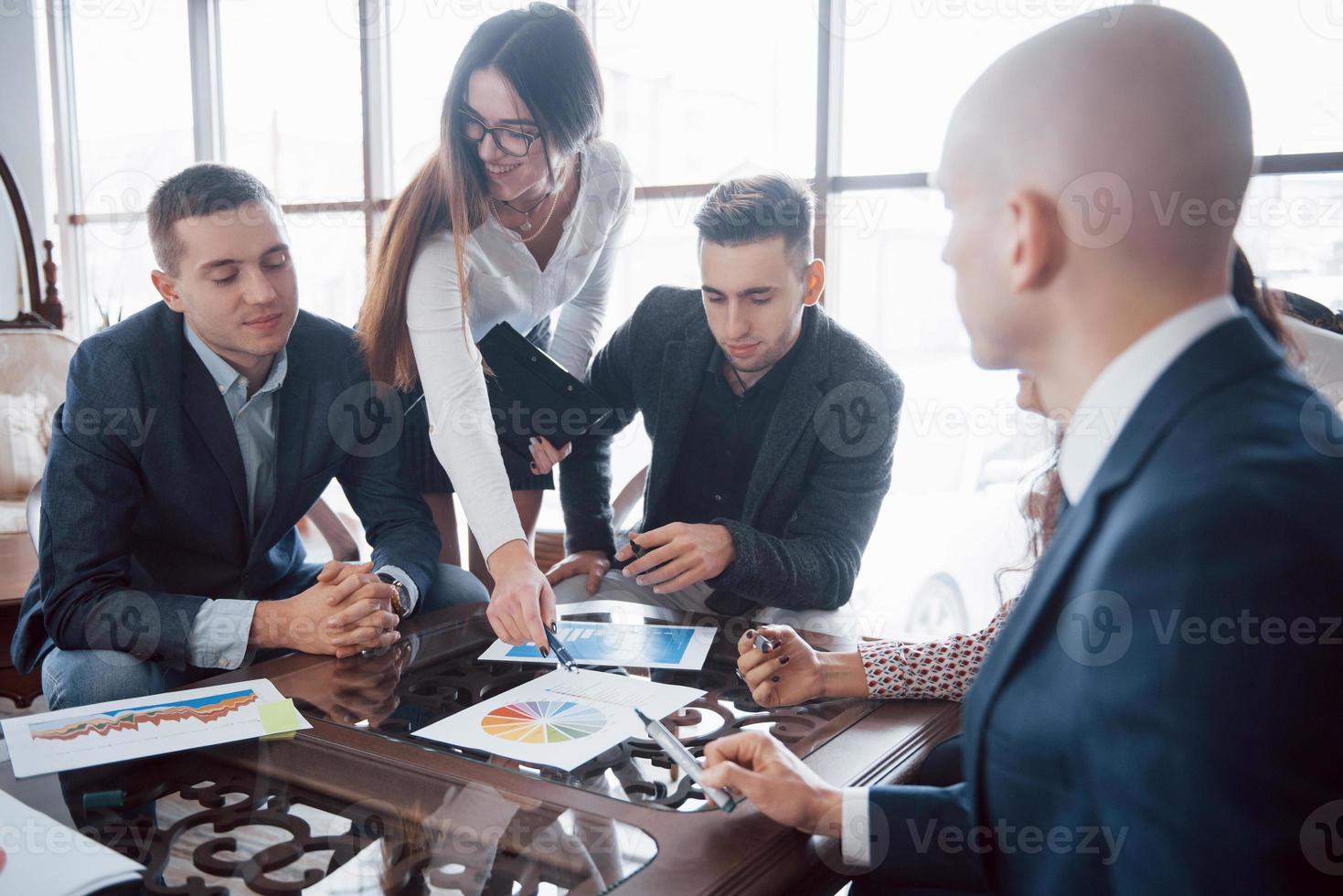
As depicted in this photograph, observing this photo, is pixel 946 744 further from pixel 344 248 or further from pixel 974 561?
pixel 344 248

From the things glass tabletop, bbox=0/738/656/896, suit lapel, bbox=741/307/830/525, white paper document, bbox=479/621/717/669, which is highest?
suit lapel, bbox=741/307/830/525

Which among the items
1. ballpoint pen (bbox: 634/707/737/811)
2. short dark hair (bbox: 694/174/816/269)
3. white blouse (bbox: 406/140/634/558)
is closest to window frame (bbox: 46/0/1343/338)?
short dark hair (bbox: 694/174/816/269)

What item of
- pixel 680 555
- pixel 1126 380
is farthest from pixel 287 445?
pixel 1126 380

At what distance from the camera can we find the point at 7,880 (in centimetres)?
78

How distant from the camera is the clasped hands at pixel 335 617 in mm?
1440

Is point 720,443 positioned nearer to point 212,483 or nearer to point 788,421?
point 788,421

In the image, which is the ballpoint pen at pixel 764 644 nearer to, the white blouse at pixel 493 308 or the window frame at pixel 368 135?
the white blouse at pixel 493 308

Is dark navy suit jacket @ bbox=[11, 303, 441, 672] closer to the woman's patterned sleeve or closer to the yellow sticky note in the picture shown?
the yellow sticky note

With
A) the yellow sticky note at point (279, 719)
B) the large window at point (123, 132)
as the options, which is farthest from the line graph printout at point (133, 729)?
the large window at point (123, 132)

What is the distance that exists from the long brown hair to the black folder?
194mm

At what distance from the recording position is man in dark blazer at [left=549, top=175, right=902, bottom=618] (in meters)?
1.86

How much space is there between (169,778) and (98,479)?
2.53 ft

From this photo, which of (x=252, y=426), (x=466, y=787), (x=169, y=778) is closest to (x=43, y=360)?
(x=252, y=426)

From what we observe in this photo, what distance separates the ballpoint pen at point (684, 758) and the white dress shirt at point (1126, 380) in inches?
16.1
